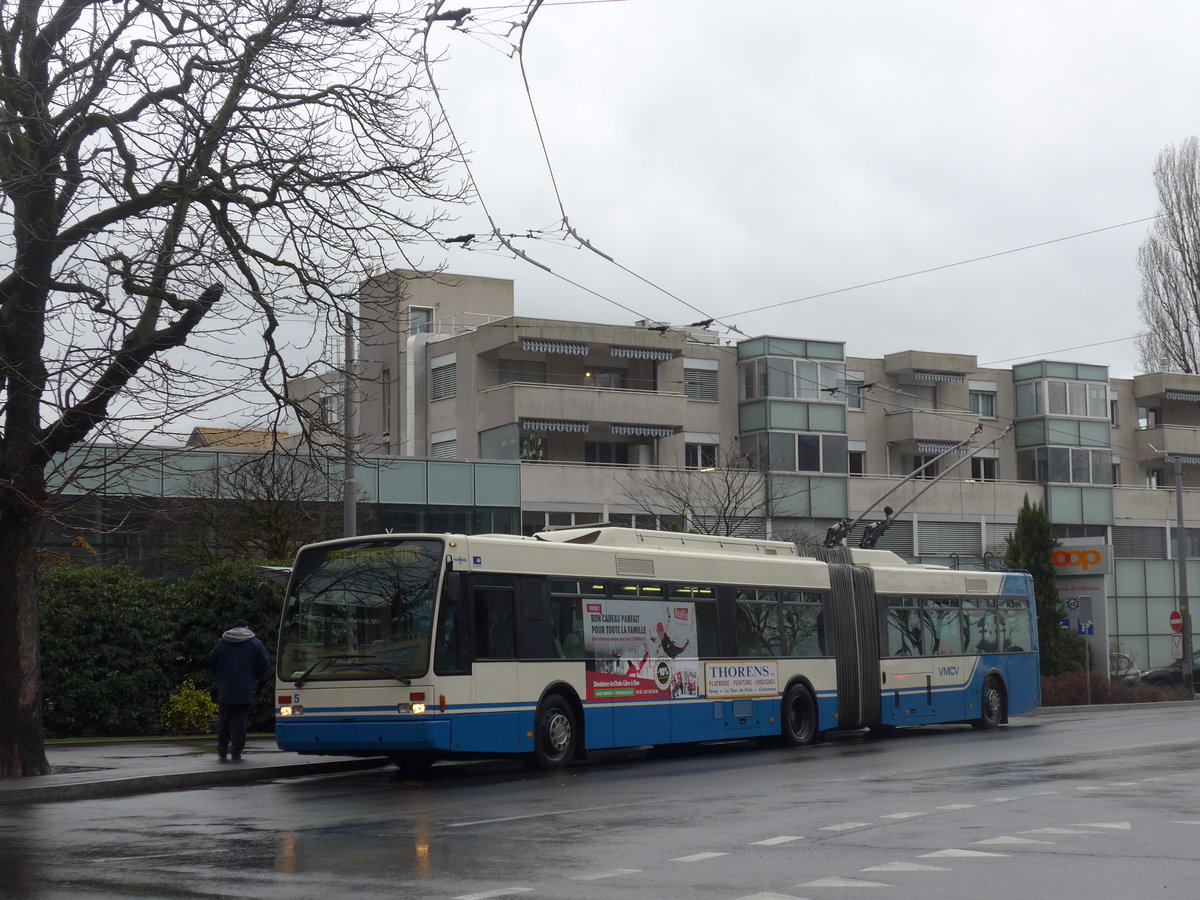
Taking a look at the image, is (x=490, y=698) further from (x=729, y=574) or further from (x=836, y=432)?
(x=836, y=432)

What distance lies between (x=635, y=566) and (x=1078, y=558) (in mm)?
31237

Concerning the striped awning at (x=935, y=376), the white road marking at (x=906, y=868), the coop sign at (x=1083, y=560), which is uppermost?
the striped awning at (x=935, y=376)

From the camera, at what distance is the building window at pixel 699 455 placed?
51594 mm

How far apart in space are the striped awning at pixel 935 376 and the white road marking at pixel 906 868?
156 feet

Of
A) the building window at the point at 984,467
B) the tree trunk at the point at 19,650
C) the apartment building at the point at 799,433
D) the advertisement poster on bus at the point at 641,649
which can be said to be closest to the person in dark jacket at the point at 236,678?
the tree trunk at the point at 19,650

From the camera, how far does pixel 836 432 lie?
173 ft

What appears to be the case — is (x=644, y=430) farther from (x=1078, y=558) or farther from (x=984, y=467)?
(x=984, y=467)

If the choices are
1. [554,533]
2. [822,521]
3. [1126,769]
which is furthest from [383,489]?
[1126,769]

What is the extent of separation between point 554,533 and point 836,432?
1312 inches

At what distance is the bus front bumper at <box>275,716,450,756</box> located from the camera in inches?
656

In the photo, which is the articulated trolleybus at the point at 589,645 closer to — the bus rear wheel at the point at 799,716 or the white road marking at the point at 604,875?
the bus rear wheel at the point at 799,716

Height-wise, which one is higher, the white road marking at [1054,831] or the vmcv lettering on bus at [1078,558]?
the vmcv lettering on bus at [1078,558]

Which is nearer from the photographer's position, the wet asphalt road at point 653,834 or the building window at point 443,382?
the wet asphalt road at point 653,834

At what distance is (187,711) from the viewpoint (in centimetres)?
2380
